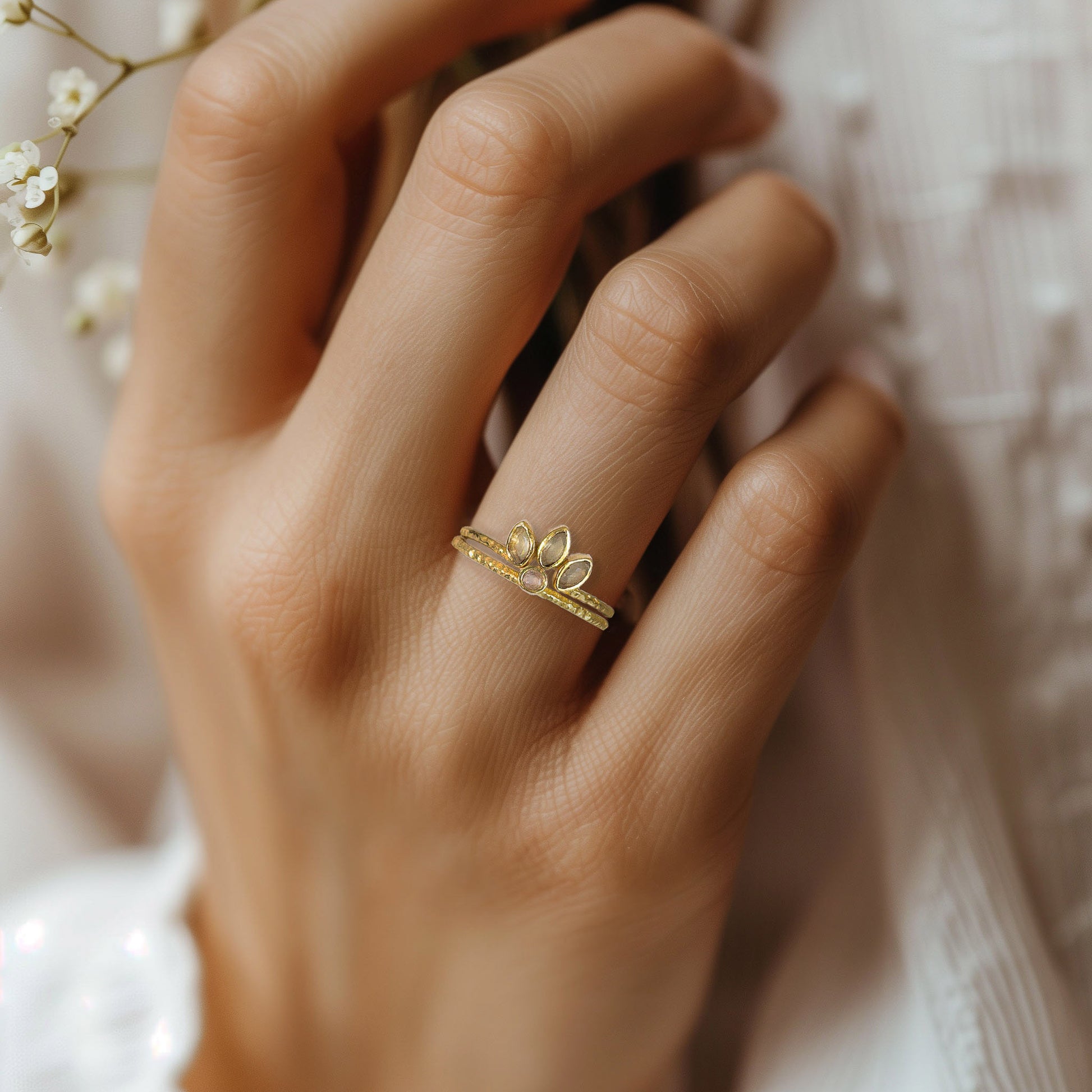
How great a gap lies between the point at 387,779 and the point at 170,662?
278mm

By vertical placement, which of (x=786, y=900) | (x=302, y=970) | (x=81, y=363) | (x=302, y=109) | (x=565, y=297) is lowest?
(x=786, y=900)

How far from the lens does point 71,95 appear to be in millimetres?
604

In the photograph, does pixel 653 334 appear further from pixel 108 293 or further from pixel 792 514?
pixel 108 293

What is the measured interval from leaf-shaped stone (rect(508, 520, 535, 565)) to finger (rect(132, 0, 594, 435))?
0.84 feet

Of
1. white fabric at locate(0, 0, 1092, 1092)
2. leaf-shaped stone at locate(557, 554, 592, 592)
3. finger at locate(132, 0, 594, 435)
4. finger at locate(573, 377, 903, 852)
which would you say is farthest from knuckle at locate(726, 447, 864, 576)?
finger at locate(132, 0, 594, 435)

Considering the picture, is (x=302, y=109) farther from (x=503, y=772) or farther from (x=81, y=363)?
(x=81, y=363)

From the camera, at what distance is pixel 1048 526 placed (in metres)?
0.88

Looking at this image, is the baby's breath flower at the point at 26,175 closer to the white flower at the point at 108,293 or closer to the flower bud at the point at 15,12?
the flower bud at the point at 15,12

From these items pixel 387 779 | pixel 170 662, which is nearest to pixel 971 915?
pixel 387 779

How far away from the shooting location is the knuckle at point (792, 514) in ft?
2.10

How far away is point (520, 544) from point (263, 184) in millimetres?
317

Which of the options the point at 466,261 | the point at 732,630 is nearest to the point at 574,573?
the point at 732,630

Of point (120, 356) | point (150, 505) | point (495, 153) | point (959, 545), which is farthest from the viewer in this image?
point (120, 356)

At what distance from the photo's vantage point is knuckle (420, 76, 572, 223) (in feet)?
2.05
